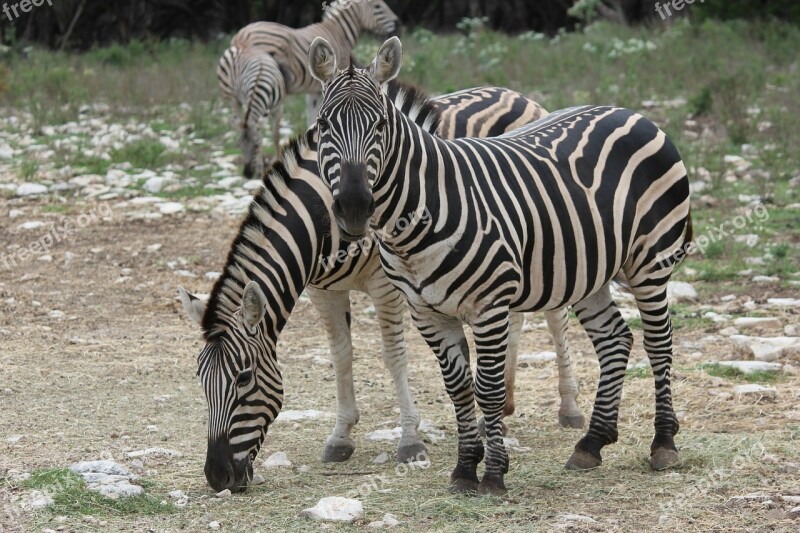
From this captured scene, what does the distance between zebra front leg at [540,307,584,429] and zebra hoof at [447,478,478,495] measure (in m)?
1.47

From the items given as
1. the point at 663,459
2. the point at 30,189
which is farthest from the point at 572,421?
the point at 30,189

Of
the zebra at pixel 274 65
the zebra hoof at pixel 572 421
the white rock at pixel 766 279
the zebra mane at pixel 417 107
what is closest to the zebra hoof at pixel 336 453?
the zebra hoof at pixel 572 421

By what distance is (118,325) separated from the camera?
8.41 metres

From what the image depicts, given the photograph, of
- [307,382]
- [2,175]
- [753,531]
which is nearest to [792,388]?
[753,531]

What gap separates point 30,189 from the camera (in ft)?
40.5

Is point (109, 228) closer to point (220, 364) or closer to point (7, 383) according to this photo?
point (7, 383)

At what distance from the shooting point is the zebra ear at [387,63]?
4.62m

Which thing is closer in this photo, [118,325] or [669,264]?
[669,264]

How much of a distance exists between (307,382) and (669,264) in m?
2.80

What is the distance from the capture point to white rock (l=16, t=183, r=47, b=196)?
12320 millimetres

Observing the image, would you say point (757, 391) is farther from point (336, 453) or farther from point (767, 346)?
point (336, 453)

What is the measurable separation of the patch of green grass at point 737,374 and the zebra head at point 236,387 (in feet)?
10.3

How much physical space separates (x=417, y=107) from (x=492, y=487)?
1.89m

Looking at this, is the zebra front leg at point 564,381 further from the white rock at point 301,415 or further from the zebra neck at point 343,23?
the zebra neck at point 343,23
